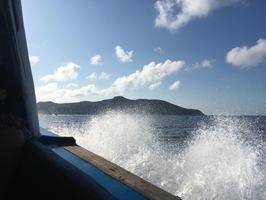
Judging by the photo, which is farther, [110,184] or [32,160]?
[110,184]

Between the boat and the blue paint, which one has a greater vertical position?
the boat

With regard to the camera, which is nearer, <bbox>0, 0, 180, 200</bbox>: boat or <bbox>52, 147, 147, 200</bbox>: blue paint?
<bbox>0, 0, 180, 200</bbox>: boat

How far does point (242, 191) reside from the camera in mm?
12844

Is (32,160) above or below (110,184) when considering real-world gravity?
above

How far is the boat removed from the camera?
2.98ft

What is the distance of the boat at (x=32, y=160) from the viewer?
910 millimetres

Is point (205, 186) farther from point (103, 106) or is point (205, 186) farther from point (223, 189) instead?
point (103, 106)

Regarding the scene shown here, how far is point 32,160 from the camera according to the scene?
1.24 metres

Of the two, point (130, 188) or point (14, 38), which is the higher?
point (14, 38)

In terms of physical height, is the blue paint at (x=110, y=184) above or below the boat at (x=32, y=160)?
below

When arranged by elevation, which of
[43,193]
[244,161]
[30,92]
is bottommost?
[244,161]

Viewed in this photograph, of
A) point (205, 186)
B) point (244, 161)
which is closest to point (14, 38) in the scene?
point (205, 186)

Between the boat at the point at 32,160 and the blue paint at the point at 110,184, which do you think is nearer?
the boat at the point at 32,160

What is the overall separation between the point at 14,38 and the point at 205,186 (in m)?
11.6
